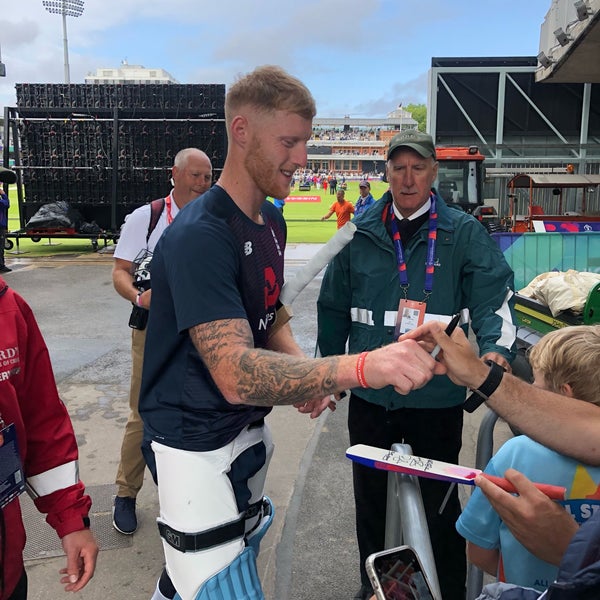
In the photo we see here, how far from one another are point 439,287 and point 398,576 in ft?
5.72

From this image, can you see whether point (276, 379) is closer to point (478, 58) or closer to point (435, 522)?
point (435, 522)

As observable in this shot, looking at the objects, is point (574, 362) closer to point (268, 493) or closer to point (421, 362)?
point (421, 362)

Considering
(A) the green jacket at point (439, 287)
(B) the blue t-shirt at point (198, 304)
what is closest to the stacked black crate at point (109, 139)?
(A) the green jacket at point (439, 287)

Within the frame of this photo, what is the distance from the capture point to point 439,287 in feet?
9.07

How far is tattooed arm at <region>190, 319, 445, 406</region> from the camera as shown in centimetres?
147

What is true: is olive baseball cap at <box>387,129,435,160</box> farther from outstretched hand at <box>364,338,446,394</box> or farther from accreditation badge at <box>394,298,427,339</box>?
outstretched hand at <box>364,338,446,394</box>

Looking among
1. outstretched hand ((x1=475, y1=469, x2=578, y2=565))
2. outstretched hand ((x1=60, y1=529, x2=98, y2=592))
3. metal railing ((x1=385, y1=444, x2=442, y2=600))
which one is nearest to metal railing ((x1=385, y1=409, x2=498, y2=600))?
metal railing ((x1=385, y1=444, x2=442, y2=600))

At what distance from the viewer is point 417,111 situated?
10744cm

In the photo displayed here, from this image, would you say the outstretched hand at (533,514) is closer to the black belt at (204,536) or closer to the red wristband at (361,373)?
the red wristband at (361,373)

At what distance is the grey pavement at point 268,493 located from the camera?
120 inches

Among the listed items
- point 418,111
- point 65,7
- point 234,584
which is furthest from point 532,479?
point 418,111

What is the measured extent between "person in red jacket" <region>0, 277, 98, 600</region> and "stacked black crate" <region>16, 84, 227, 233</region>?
44.6ft

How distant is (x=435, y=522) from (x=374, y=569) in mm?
1766

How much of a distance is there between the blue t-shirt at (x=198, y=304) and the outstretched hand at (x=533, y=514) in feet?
2.62
